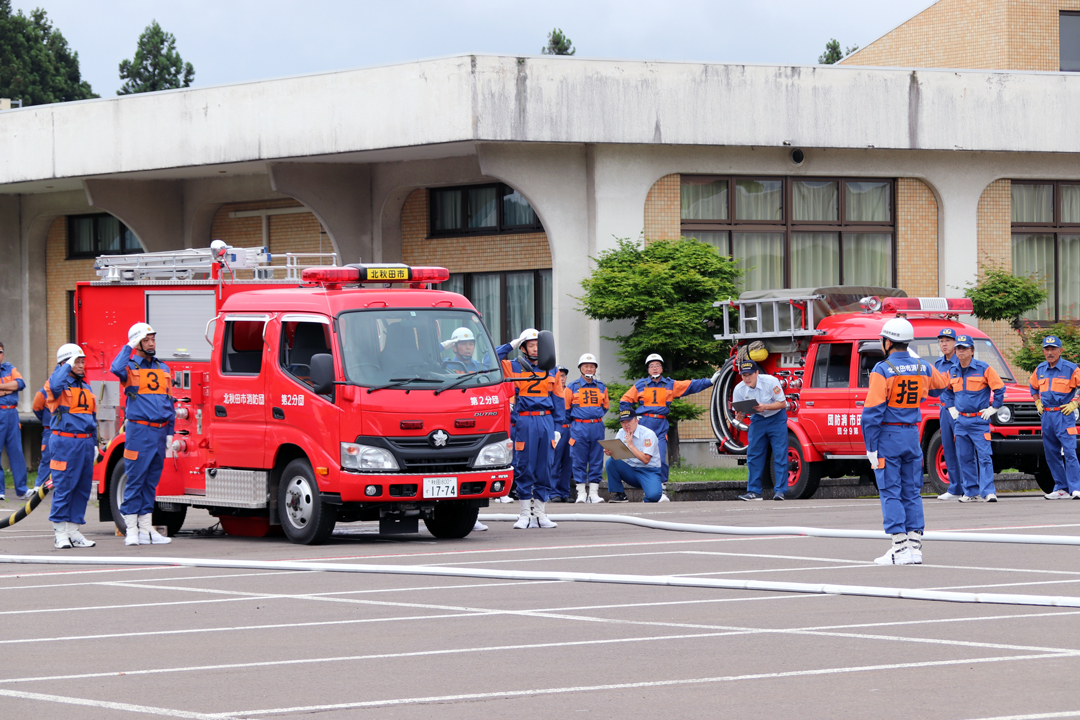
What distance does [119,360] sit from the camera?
50.5 ft

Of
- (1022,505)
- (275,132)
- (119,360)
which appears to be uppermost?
(275,132)

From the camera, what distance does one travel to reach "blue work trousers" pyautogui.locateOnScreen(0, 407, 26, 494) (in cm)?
2220

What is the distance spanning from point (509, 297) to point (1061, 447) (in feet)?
41.0

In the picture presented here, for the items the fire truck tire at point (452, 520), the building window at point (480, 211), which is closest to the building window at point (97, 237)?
the building window at point (480, 211)

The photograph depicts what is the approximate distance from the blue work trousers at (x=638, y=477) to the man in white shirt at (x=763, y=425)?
1334 mm

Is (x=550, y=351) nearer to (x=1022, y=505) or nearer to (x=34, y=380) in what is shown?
(x=1022, y=505)

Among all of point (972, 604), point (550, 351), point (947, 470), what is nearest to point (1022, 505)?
point (947, 470)

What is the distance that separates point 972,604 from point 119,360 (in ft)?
28.2

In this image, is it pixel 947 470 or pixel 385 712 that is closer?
pixel 385 712

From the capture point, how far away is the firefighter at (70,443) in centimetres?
1527

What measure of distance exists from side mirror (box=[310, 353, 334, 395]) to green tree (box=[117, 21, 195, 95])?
68453mm

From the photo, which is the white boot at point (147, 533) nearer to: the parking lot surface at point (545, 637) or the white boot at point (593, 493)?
the parking lot surface at point (545, 637)

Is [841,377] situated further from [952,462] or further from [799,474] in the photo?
[952,462]

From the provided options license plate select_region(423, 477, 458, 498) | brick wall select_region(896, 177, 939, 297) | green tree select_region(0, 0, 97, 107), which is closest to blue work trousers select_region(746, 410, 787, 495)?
license plate select_region(423, 477, 458, 498)
